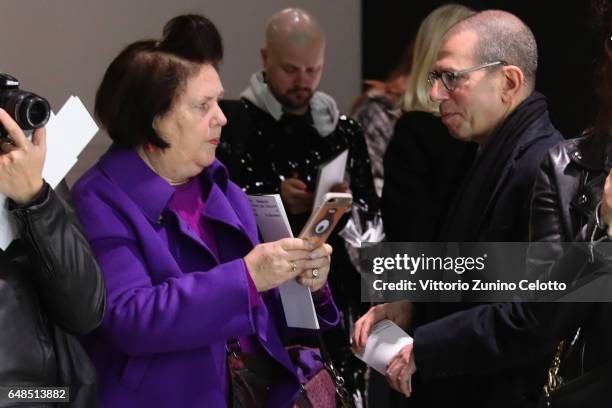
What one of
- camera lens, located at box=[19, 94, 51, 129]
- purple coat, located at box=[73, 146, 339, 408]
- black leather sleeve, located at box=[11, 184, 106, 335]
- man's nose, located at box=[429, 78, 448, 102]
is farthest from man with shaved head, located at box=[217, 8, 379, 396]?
camera lens, located at box=[19, 94, 51, 129]

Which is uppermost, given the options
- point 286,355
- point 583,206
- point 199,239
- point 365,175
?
point 583,206

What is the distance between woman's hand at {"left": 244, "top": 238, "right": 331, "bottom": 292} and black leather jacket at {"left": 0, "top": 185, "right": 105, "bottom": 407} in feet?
1.36

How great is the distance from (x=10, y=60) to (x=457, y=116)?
151cm

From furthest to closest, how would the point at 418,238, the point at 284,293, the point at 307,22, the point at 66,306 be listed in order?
1. the point at 307,22
2. the point at 418,238
3. the point at 284,293
4. the point at 66,306

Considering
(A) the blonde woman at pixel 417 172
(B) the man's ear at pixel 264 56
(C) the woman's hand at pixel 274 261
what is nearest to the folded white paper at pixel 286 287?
(C) the woman's hand at pixel 274 261

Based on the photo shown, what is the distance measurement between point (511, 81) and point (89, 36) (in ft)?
5.25

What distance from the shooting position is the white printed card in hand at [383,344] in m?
2.78

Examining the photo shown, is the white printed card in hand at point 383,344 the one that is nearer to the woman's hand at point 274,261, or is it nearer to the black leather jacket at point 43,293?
the woman's hand at point 274,261

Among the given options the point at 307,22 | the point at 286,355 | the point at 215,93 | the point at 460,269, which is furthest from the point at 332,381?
the point at 307,22

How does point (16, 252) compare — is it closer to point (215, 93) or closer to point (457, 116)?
point (215, 93)

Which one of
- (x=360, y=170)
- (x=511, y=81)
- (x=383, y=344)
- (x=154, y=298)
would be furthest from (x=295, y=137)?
(x=154, y=298)

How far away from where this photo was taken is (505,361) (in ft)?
8.32

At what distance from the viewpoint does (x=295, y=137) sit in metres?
4.30

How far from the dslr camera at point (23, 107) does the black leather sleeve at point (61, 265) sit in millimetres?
131
